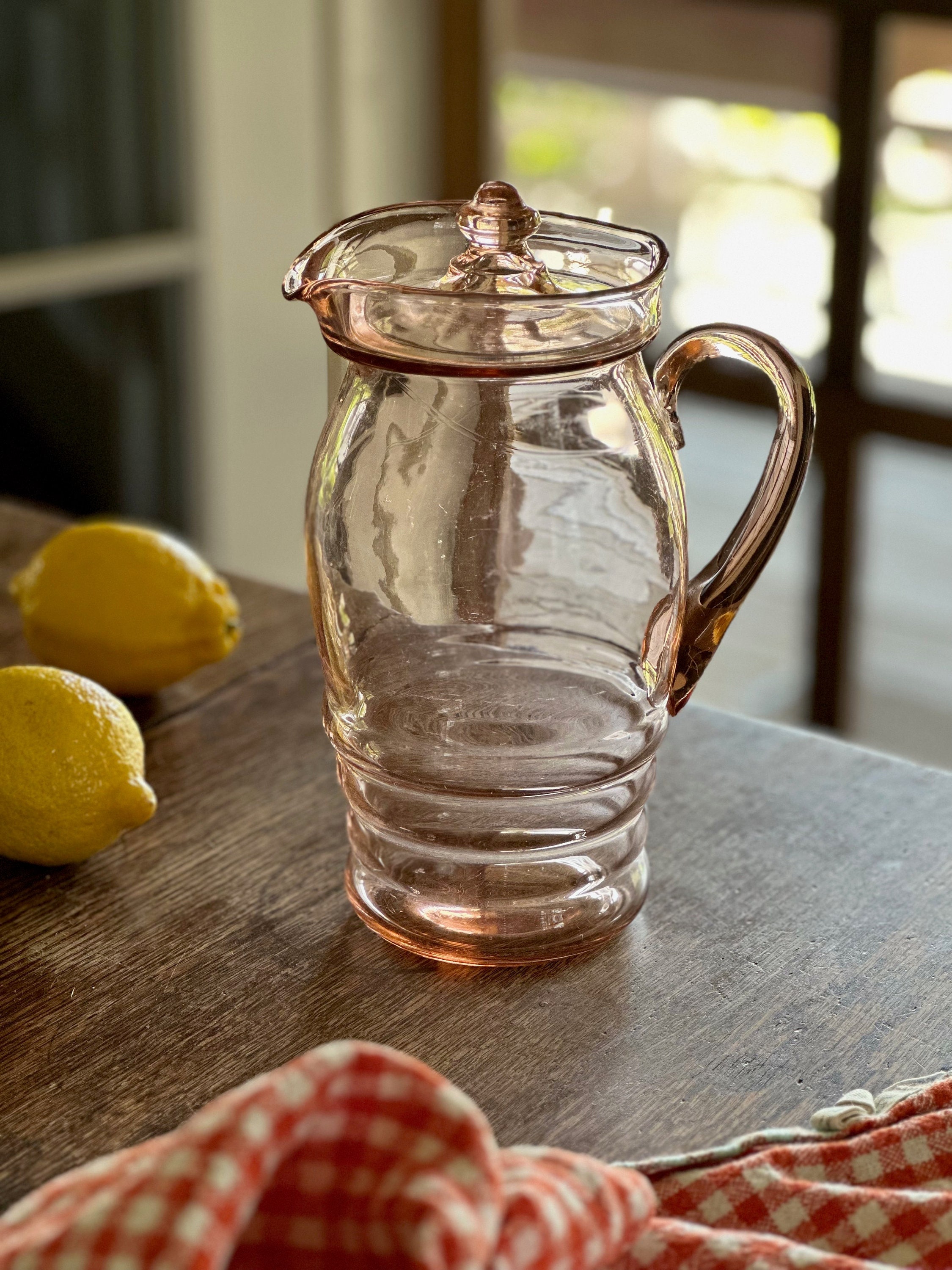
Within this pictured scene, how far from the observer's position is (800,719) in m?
2.02

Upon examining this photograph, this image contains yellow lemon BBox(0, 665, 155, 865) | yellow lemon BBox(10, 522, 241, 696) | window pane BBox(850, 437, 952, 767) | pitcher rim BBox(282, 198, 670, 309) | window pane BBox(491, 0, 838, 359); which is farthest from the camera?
window pane BBox(850, 437, 952, 767)

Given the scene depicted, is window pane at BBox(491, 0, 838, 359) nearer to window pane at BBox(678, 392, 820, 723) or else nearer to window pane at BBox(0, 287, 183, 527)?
window pane at BBox(678, 392, 820, 723)

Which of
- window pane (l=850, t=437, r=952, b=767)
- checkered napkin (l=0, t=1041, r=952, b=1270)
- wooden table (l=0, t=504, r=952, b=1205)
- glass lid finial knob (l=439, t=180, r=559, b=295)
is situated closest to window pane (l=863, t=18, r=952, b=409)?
window pane (l=850, t=437, r=952, b=767)

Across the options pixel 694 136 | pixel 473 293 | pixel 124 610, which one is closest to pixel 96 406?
pixel 694 136

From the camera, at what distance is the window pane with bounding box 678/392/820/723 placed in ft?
6.60

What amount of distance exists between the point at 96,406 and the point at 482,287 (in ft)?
5.24

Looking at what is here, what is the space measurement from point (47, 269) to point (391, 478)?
1.51 m

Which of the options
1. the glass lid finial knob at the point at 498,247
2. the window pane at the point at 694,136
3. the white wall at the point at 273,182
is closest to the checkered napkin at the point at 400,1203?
the glass lid finial knob at the point at 498,247

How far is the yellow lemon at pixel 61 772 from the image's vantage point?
0.60 meters

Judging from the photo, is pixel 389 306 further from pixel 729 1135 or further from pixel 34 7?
pixel 34 7

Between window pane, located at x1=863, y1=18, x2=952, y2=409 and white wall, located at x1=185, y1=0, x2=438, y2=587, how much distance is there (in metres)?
0.71

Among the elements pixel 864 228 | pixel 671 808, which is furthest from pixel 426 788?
pixel 864 228

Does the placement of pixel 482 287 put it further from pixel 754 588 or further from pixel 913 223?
pixel 754 588

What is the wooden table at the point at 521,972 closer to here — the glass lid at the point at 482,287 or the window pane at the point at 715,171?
the glass lid at the point at 482,287
